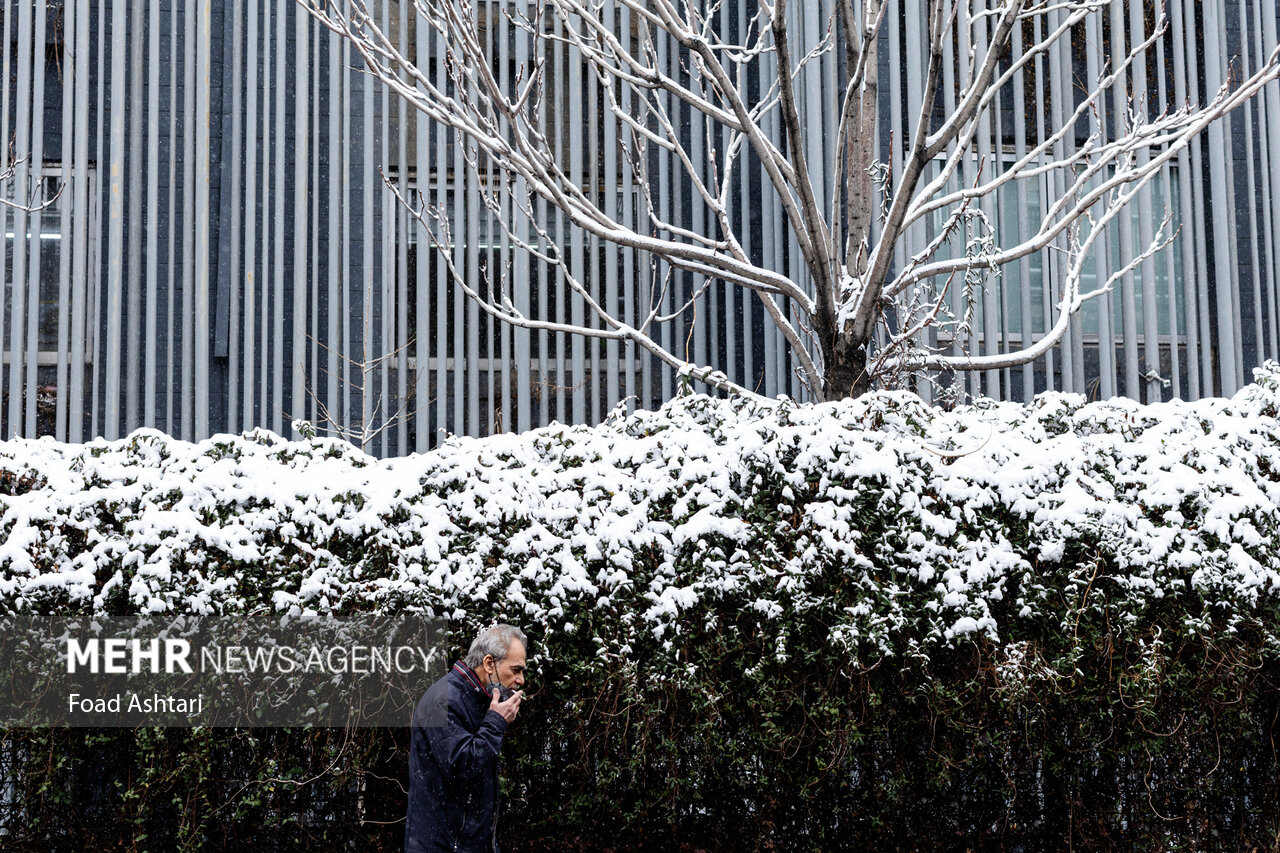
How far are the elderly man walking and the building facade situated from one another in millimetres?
4876

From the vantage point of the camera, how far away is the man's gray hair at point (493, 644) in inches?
156

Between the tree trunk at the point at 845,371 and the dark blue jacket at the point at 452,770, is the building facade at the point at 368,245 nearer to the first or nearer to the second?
the tree trunk at the point at 845,371

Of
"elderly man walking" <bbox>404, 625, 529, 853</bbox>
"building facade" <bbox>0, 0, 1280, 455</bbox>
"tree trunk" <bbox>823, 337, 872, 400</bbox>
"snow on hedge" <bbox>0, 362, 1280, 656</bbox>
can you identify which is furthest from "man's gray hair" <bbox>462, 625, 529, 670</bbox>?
"building facade" <bbox>0, 0, 1280, 455</bbox>

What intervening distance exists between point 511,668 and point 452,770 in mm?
380

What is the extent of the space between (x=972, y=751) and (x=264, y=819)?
8.72 ft

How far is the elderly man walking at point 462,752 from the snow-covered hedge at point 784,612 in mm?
445

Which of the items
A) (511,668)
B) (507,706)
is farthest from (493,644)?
(507,706)

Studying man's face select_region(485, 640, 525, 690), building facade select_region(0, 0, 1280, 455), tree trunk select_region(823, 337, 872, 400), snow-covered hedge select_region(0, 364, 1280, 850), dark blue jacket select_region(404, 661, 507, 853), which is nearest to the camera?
dark blue jacket select_region(404, 661, 507, 853)

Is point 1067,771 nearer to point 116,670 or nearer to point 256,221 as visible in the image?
point 116,670

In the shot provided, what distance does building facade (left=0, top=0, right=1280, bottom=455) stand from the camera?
Answer: 8.80 metres

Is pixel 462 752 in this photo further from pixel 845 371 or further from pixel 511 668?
pixel 845 371

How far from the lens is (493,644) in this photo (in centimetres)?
397

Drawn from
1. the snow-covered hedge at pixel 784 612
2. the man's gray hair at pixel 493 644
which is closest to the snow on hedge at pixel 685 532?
A: the snow-covered hedge at pixel 784 612

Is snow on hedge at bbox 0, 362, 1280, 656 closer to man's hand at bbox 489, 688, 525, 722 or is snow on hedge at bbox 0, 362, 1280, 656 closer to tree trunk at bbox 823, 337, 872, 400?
man's hand at bbox 489, 688, 525, 722
